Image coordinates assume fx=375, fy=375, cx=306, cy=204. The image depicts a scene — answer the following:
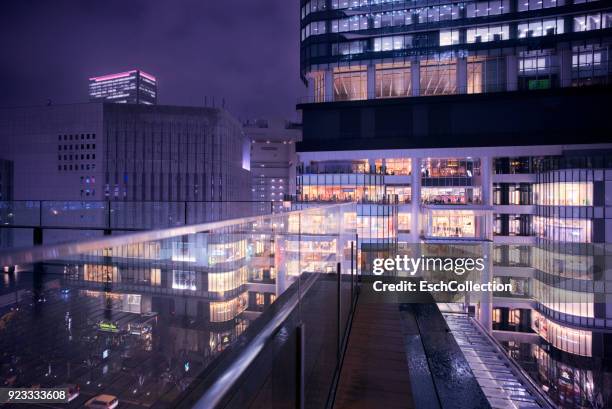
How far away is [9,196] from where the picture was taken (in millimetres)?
69500

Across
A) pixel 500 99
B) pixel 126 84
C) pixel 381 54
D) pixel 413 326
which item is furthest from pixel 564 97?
pixel 126 84

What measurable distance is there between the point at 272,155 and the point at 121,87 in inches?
2941

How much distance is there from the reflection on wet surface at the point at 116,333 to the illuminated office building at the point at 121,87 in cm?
14427

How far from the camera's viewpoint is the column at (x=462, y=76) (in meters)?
36.1

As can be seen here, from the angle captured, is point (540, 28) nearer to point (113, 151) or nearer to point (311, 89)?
point (311, 89)

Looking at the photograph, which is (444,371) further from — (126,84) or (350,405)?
(126,84)

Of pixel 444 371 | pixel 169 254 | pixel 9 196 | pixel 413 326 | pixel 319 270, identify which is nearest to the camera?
pixel 169 254

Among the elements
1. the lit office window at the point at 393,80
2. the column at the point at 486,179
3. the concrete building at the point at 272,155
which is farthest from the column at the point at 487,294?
the concrete building at the point at 272,155

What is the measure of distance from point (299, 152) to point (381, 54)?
12514mm

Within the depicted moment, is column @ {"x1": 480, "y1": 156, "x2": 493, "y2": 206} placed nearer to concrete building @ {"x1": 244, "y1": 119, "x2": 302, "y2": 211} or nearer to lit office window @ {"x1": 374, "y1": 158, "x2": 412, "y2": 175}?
lit office window @ {"x1": 374, "y1": 158, "x2": 412, "y2": 175}

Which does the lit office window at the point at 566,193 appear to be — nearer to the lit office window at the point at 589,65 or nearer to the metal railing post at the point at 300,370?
the lit office window at the point at 589,65

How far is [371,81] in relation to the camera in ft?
124

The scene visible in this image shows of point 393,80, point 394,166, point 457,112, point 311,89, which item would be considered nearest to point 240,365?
point 457,112

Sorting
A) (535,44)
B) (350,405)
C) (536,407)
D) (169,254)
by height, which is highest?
(535,44)
